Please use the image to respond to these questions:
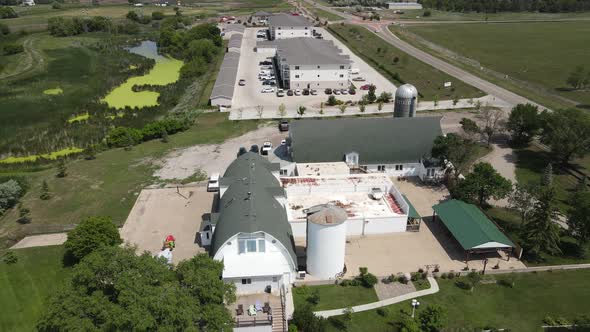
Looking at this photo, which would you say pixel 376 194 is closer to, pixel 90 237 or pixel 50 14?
pixel 90 237

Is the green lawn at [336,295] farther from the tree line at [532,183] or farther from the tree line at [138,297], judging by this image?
the tree line at [532,183]

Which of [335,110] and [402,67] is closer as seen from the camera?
[335,110]

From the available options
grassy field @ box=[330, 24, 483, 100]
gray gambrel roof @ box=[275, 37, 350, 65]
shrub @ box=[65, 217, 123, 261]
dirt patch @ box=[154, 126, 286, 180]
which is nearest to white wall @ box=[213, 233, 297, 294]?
shrub @ box=[65, 217, 123, 261]

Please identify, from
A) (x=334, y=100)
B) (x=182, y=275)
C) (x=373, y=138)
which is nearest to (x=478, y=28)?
(x=334, y=100)

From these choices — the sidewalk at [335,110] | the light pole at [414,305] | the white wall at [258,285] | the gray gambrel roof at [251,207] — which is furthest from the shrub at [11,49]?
the light pole at [414,305]

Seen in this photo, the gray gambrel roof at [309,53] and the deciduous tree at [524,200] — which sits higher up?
the gray gambrel roof at [309,53]

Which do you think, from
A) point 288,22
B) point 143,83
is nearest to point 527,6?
point 288,22

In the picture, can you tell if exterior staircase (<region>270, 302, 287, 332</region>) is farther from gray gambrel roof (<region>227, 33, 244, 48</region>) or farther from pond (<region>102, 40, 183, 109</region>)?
gray gambrel roof (<region>227, 33, 244, 48</region>)
